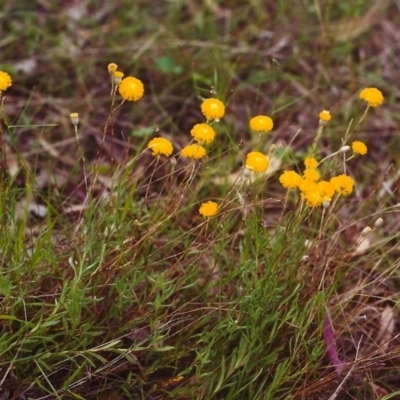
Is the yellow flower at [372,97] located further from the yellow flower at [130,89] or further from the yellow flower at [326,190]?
the yellow flower at [130,89]

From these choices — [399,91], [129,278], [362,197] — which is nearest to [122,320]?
[129,278]

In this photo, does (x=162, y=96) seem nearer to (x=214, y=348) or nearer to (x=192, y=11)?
(x=192, y=11)

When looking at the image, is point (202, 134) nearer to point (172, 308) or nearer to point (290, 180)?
point (290, 180)

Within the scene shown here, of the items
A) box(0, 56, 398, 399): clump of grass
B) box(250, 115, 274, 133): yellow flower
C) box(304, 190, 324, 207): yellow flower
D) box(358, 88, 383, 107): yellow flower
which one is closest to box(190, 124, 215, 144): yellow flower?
box(0, 56, 398, 399): clump of grass

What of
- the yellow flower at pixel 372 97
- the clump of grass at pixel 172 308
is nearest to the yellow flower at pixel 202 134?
the clump of grass at pixel 172 308

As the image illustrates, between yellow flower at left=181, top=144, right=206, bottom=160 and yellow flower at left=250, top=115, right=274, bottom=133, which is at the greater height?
yellow flower at left=250, top=115, right=274, bottom=133

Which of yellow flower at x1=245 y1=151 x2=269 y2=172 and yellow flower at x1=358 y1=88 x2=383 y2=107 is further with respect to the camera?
yellow flower at x1=358 y1=88 x2=383 y2=107

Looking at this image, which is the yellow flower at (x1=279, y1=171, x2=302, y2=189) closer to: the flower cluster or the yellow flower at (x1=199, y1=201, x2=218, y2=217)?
the flower cluster

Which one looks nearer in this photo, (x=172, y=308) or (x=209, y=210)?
(x=209, y=210)

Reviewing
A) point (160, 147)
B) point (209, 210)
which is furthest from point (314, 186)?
point (160, 147)
